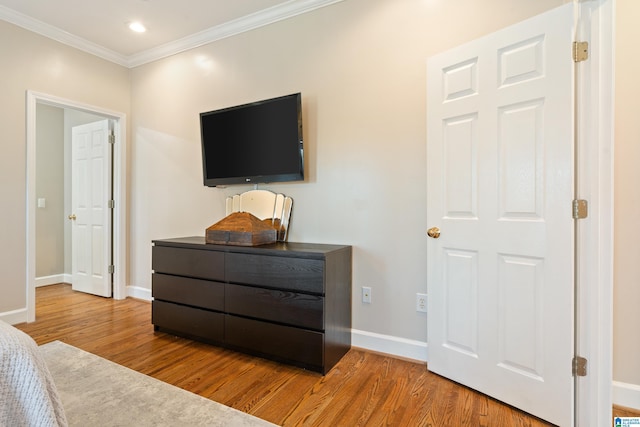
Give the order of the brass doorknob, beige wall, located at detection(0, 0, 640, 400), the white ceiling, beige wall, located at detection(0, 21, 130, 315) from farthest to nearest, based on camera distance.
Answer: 1. beige wall, located at detection(0, 21, 130, 315)
2. the white ceiling
3. the brass doorknob
4. beige wall, located at detection(0, 0, 640, 400)

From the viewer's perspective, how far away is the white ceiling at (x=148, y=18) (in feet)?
8.70

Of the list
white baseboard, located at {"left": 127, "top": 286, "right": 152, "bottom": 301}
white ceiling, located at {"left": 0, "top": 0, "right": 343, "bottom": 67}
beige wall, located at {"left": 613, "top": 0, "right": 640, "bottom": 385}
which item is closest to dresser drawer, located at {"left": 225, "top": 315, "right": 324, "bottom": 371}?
beige wall, located at {"left": 613, "top": 0, "right": 640, "bottom": 385}

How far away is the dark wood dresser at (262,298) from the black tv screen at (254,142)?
65 centimetres

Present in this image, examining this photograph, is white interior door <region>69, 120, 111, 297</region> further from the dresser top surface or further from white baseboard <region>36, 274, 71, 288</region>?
the dresser top surface

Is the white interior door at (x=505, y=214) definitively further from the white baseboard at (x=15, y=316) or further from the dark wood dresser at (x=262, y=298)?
the white baseboard at (x=15, y=316)

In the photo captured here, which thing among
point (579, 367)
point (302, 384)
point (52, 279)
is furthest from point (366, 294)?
point (52, 279)

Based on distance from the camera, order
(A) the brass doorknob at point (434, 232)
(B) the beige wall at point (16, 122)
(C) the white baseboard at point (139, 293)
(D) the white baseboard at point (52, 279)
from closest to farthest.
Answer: (A) the brass doorknob at point (434, 232) → (B) the beige wall at point (16, 122) → (C) the white baseboard at point (139, 293) → (D) the white baseboard at point (52, 279)

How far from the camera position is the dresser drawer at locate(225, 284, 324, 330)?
1993 millimetres

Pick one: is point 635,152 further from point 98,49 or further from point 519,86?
point 98,49

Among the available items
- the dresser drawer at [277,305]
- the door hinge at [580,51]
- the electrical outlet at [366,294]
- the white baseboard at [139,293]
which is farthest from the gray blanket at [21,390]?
the white baseboard at [139,293]

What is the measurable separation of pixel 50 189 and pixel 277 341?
431cm

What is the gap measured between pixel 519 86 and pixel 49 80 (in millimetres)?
3956

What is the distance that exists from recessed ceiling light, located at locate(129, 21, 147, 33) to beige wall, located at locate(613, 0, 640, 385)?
3.56m

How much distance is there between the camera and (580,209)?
148cm
